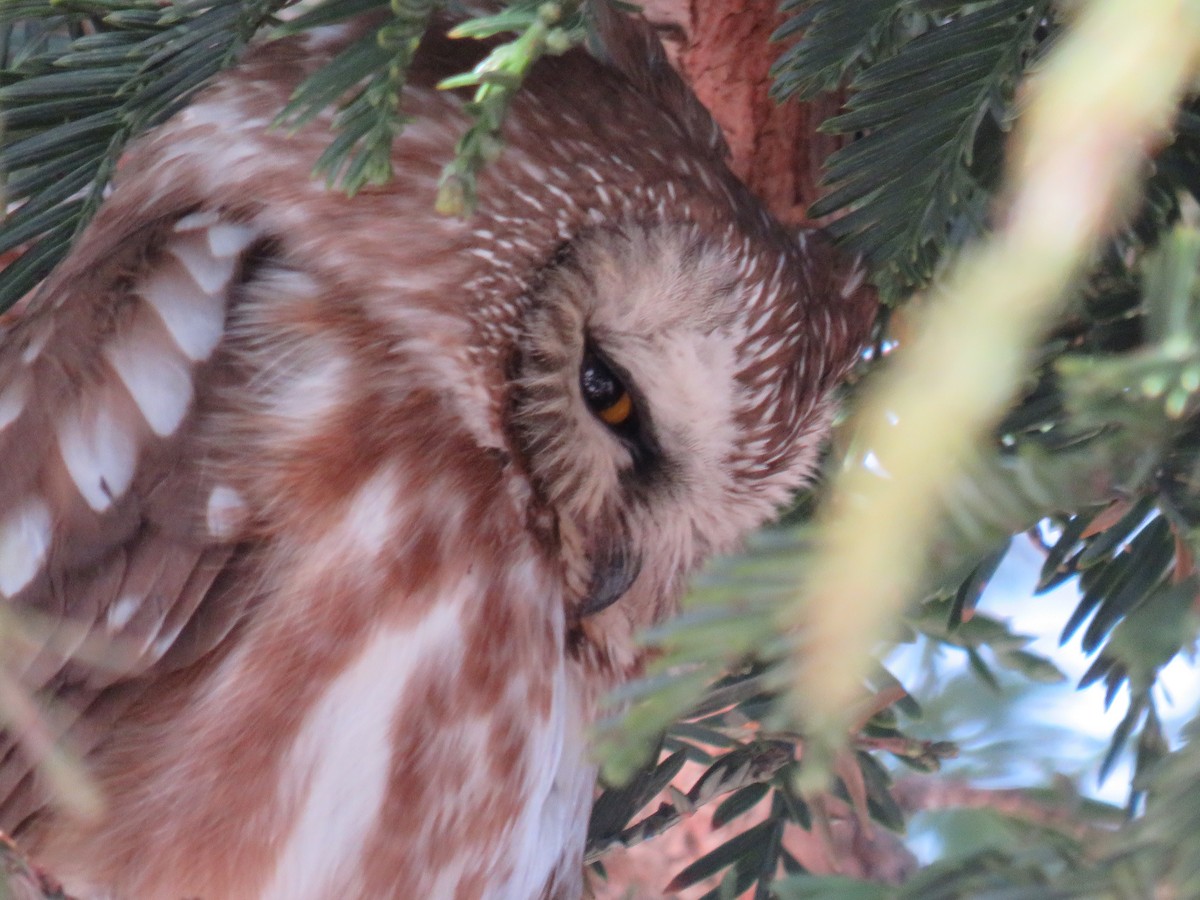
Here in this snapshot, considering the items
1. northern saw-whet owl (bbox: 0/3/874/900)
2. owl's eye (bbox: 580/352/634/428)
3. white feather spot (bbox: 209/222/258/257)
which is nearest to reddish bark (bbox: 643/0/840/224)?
northern saw-whet owl (bbox: 0/3/874/900)

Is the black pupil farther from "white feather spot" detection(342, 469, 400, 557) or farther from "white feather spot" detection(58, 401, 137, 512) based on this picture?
"white feather spot" detection(58, 401, 137, 512)

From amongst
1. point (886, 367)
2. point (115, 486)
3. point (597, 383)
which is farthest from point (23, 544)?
point (886, 367)

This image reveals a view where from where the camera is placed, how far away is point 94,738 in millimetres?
991

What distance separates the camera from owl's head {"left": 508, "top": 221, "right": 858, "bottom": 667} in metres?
1.14

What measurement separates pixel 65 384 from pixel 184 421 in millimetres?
98

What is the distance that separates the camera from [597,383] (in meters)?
1.19

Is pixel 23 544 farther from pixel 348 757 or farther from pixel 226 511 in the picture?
pixel 348 757

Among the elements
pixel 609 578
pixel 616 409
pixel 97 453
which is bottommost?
pixel 609 578

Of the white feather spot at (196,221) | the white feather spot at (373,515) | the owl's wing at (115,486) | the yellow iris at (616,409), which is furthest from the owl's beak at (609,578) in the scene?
the white feather spot at (196,221)

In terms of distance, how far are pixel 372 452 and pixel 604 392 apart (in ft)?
0.84

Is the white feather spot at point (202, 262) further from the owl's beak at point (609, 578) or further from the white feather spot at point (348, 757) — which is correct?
the owl's beak at point (609, 578)

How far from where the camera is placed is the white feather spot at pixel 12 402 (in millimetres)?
985

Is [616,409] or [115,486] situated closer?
[115,486]

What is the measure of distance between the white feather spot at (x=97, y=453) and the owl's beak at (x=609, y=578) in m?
0.46
